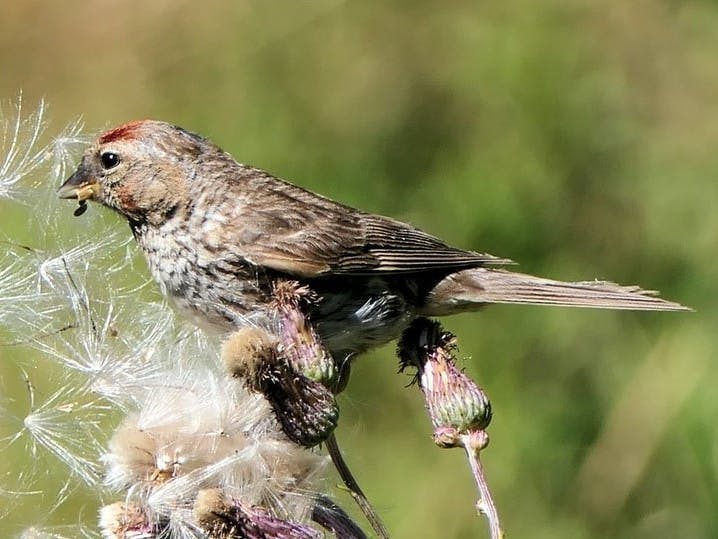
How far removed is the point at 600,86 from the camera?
778 cm

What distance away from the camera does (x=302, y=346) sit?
4.06 metres

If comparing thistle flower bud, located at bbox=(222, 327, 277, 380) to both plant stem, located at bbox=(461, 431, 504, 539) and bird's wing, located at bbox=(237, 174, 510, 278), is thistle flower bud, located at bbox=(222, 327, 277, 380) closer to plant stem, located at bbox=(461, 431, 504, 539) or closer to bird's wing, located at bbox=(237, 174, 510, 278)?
plant stem, located at bbox=(461, 431, 504, 539)

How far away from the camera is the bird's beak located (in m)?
4.79

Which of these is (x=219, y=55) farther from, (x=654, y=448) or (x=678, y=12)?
(x=654, y=448)

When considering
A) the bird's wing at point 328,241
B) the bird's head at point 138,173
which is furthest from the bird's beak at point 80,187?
the bird's wing at point 328,241

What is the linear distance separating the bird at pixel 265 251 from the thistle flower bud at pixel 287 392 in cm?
67

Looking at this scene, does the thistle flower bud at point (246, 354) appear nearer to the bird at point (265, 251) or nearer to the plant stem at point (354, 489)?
the plant stem at point (354, 489)

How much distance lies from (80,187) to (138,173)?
0.22 meters

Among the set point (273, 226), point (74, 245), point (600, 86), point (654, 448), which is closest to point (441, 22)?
point (600, 86)

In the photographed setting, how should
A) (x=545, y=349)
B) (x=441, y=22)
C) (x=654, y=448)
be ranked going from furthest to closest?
(x=441, y=22) → (x=545, y=349) → (x=654, y=448)

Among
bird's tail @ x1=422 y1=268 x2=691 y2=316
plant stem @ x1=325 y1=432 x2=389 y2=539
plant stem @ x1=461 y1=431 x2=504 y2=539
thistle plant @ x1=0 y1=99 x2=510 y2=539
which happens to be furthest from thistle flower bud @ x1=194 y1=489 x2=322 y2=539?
bird's tail @ x1=422 y1=268 x2=691 y2=316

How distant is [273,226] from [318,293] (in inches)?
12.3

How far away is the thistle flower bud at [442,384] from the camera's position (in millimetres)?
3938

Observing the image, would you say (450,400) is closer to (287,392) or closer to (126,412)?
(287,392)
